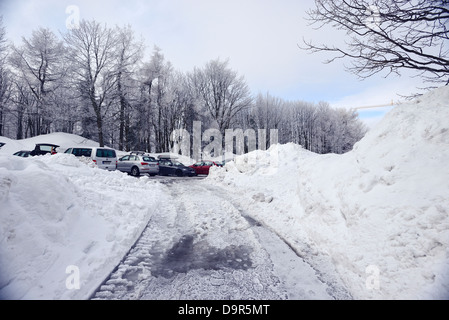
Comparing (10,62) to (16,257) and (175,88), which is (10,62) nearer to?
(175,88)

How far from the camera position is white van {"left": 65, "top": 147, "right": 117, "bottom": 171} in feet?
44.6

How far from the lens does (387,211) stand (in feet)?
10.8

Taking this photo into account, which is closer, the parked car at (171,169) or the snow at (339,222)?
the snow at (339,222)

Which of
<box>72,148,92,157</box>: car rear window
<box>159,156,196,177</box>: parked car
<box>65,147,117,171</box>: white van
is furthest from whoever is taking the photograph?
<box>159,156,196,177</box>: parked car

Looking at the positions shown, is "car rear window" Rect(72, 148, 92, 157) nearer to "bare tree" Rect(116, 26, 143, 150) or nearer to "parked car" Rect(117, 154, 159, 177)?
"parked car" Rect(117, 154, 159, 177)

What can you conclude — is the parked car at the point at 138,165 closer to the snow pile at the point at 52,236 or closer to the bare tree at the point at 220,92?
the snow pile at the point at 52,236

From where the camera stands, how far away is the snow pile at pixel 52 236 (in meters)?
2.69

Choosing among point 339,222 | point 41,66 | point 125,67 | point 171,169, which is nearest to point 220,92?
point 125,67

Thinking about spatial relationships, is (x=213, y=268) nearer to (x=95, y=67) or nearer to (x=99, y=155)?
(x=99, y=155)

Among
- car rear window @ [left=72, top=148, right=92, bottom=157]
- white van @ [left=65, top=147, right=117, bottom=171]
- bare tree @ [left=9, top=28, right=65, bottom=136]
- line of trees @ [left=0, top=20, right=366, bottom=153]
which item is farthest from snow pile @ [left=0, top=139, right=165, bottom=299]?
bare tree @ [left=9, top=28, right=65, bottom=136]

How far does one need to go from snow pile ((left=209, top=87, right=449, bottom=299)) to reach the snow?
1 cm

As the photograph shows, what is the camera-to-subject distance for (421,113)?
4207mm

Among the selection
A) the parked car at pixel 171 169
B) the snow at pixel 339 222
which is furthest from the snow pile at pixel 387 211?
the parked car at pixel 171 169

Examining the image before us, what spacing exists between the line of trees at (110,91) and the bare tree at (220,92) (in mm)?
149
